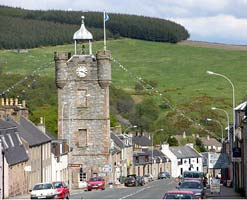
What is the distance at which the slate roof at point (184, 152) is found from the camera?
173m

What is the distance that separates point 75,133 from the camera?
104 m

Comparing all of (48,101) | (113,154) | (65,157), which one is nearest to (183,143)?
(48,101)

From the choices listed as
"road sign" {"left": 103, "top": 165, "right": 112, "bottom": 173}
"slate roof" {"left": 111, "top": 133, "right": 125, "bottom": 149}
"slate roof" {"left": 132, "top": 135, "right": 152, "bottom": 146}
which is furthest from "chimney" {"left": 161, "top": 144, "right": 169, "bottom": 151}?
"road sign" {"left": 103, "top": 165, "right": 112, "bottom": 173}

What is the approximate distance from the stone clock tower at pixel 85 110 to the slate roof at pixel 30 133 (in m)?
14.9

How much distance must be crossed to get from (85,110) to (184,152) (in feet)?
247

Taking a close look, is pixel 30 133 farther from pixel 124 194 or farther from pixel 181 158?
pixel 181 158

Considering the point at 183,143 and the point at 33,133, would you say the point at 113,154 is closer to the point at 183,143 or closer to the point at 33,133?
the point at 33,133

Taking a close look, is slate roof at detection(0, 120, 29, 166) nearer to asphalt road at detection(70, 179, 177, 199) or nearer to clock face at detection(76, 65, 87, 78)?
asphalt road at detection(70, 179, 177, 199)

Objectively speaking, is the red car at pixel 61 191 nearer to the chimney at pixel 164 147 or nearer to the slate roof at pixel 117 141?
the slate roof at pixel 117 141

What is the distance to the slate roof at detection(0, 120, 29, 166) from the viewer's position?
2798 inches

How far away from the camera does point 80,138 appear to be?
104 meters

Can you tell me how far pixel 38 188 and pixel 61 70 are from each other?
46.2 m

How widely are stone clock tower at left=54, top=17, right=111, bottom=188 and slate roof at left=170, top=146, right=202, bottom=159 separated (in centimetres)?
6883

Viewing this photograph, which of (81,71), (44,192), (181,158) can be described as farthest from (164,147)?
(44,192)
